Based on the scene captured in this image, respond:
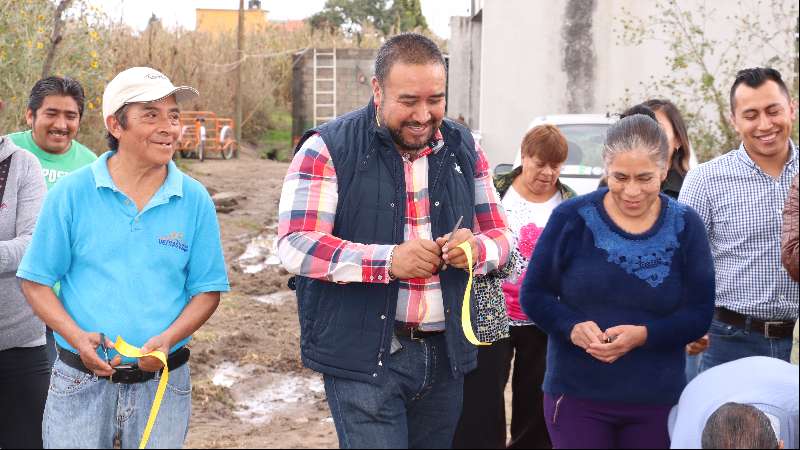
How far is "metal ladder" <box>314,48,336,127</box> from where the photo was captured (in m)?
31.0

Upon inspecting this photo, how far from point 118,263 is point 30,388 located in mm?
1298

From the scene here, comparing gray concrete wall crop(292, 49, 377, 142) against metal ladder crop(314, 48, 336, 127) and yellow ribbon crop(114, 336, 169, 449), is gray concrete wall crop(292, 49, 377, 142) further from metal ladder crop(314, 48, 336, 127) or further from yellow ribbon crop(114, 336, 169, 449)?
yellow ribbon crop(114, 336, 169, 449)

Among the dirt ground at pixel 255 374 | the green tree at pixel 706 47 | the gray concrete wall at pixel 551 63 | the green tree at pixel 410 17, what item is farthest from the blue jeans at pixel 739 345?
the green tree at pixel 410 17

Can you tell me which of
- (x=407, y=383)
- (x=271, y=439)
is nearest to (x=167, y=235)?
(x=407, y=383)

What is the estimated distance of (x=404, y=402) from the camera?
3.57m

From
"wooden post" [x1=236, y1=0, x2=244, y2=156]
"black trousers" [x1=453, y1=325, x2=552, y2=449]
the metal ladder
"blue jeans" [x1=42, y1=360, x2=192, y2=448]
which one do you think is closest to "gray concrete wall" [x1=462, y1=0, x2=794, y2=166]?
"black trousers" [x1=453, y1=325, x2=552, y2=449]

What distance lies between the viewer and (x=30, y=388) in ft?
14.7

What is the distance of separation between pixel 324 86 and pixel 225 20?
13.8 meters

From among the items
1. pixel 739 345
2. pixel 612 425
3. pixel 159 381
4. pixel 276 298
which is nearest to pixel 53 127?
pixel 159 381

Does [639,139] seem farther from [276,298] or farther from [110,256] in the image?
[276,298]

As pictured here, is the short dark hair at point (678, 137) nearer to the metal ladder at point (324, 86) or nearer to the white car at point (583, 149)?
the white car at point (583, 149)

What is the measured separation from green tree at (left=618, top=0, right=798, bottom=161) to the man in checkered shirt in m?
8.95

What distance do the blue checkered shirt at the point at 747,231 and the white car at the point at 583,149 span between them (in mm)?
4231

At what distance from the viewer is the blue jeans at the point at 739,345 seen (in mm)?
4285
